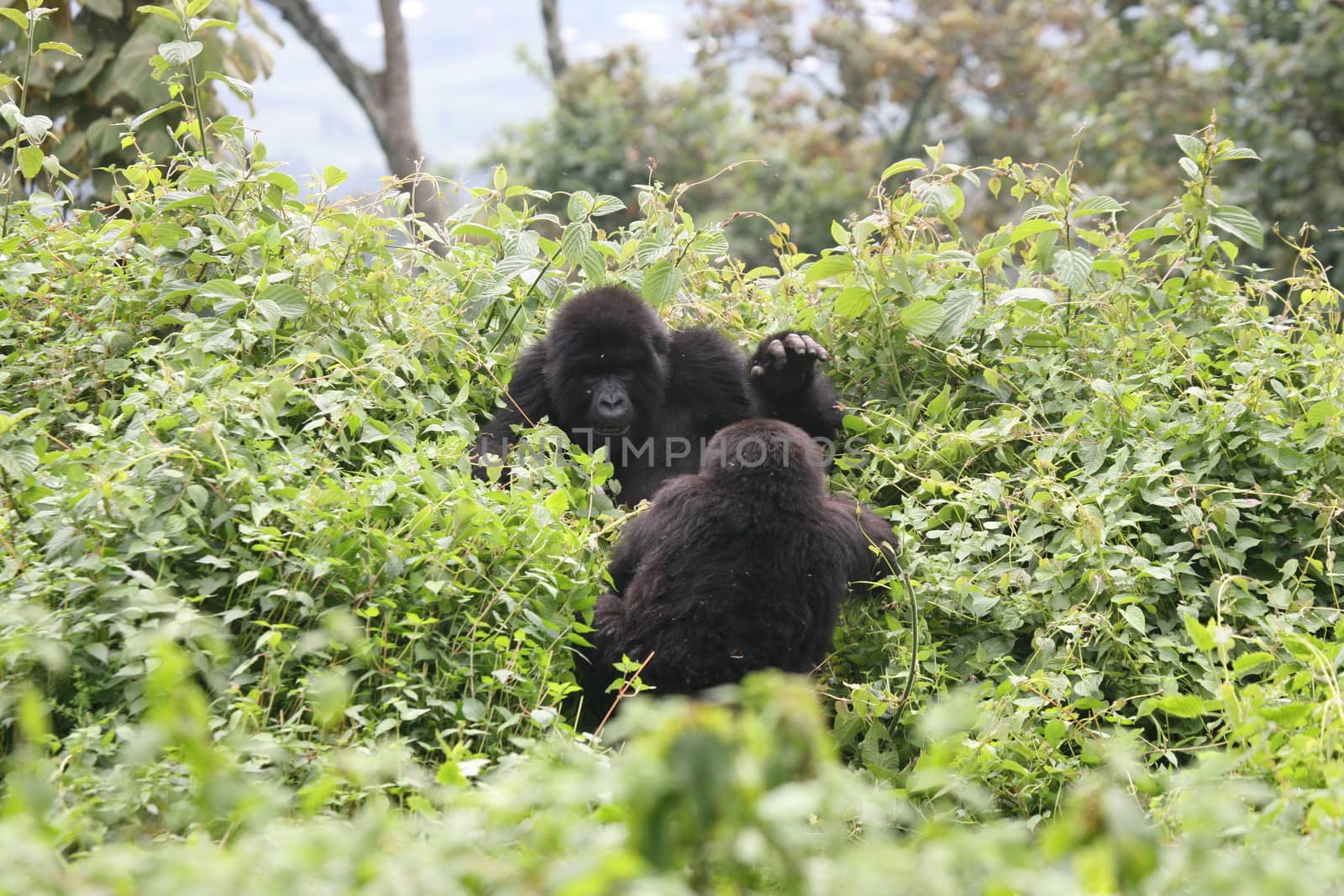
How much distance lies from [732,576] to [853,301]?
1636 millimetres

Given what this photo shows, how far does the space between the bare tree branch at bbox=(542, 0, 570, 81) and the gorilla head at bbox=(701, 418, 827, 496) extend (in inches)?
553

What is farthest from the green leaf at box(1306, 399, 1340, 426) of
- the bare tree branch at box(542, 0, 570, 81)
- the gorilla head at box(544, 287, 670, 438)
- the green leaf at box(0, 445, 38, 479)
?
the bare tree branch at box(542, 0, 570, 81)

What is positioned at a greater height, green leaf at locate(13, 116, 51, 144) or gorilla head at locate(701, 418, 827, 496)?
green leaf at locate(13, 116, 51, 144)

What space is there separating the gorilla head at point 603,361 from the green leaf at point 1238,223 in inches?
85.7

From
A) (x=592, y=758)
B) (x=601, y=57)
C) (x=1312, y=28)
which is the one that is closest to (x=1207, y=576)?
(x=592, y=758)

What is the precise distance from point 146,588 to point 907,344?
2.96 m

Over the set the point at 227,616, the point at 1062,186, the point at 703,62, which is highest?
the point at 1062,186

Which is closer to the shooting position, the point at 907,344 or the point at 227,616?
the point at 227,616

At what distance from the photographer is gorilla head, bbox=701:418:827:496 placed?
3.71 m

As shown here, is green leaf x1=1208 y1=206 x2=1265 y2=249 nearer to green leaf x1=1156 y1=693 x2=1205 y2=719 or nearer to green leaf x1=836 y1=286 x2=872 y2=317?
green leaf x1=836 y1=286 x2=872 y2=317

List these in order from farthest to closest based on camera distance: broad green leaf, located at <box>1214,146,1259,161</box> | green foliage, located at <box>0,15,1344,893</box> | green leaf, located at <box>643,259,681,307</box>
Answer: green leaf, located at <box>643,259,681,307</box>, broad green leaf, located at <box>1214,146,1259,161</box>, green foliage, located at <box>0,15,1344,893</box>

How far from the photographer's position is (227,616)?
3135mm

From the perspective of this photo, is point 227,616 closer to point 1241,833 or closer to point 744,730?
point 744,730

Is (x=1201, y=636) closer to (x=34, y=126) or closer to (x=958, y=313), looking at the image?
(x=958, y=313)
